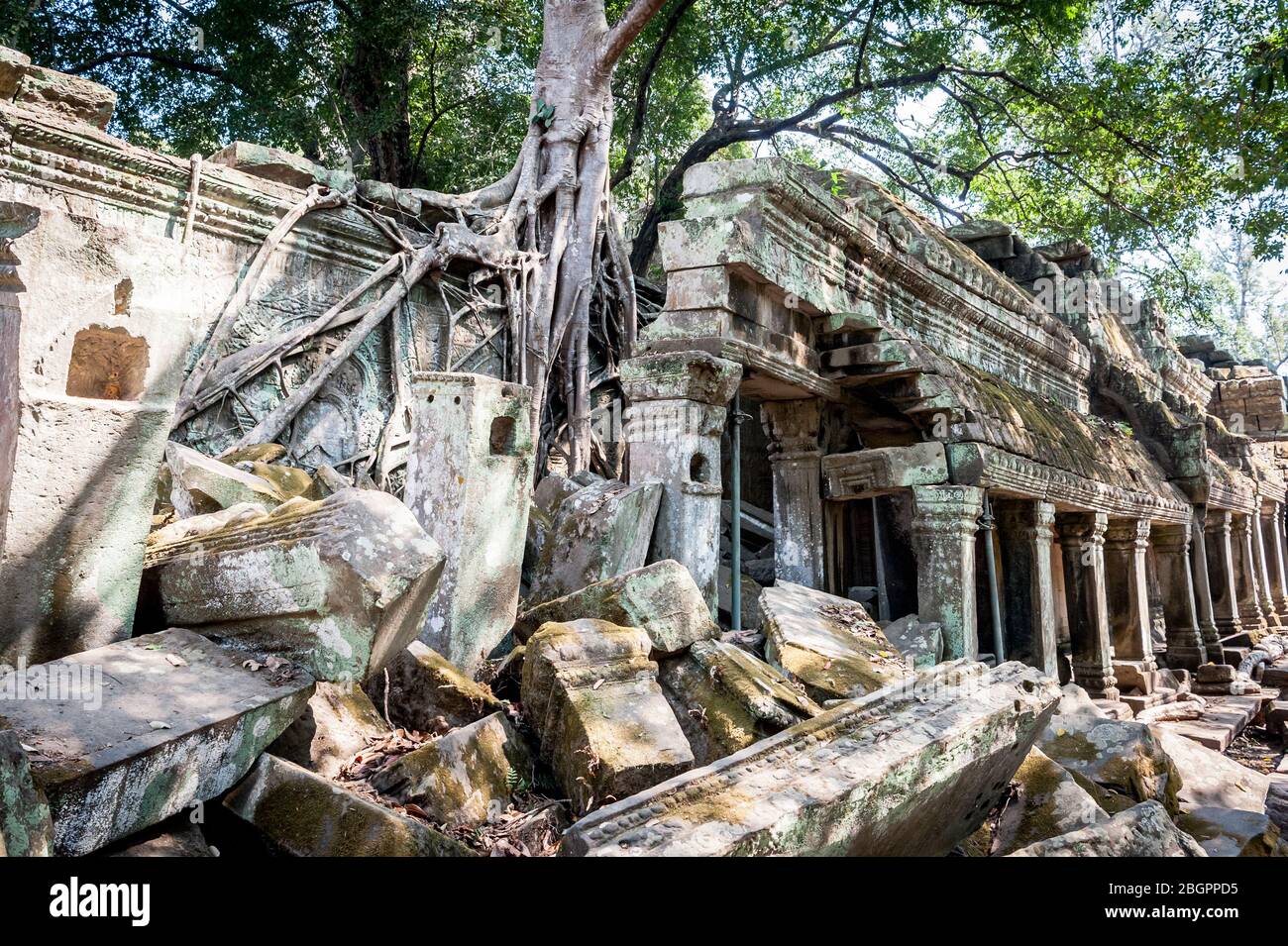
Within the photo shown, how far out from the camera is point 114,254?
2.69 metres

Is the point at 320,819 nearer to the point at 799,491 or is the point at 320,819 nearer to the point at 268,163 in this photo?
the point at 799,491

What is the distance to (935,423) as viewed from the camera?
538cm

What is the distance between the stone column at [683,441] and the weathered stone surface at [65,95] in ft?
13.1

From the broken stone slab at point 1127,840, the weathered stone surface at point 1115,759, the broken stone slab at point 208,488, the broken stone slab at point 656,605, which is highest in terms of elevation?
the broken stone slab at point 208,488

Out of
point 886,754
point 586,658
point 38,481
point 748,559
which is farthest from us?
point 748,559

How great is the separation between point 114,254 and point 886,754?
2.71 meters

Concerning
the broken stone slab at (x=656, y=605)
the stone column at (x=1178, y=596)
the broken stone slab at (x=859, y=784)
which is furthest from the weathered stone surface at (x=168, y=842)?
the stone column at (x=1178, y=596)

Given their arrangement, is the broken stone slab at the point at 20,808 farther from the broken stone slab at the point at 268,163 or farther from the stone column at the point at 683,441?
the broken stone slab at the point at 268,163

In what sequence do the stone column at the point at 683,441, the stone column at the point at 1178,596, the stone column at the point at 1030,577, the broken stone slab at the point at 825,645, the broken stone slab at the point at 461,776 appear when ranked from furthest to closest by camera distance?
the stone column at the point at 1178,596 → the stone column at the point at 1030,577 → the stone column at the point at 683,441 → the broken stone slab at the point at 825,645 → the broken stone slab at the point at 461,776

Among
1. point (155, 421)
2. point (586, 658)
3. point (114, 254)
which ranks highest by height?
point (114, 254)

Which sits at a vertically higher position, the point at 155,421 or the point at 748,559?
the point at 155,421

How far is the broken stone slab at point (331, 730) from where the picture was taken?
2600mm

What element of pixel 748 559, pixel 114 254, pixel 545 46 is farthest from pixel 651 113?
pixel 114 254
